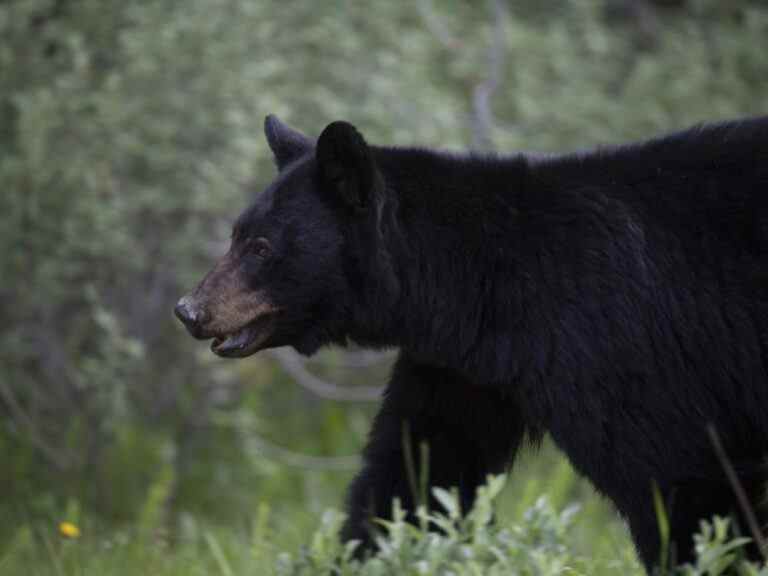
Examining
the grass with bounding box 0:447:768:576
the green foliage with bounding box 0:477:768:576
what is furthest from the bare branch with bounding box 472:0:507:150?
the green foliage with bounding box 0:477:768:576

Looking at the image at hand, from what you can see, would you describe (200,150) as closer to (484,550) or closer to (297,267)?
(297,267)

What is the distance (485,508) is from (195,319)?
1.28m

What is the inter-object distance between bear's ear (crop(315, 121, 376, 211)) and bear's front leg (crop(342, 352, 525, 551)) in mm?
588

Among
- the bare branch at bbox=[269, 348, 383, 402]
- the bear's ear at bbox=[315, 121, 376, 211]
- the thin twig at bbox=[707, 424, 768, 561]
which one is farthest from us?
the bare branch at bbox=[269, 348, 383, 402]

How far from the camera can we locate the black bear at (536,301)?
369 cm

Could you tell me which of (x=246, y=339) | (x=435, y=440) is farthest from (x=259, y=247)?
(x=435, y=440)

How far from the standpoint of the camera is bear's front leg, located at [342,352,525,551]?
416cm

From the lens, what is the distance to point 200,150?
7.21 m

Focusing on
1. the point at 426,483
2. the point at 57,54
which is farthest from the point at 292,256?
the point at 57,54

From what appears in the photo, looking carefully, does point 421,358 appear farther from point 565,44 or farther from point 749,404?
point 565,44

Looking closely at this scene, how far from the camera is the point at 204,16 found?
6770 mm

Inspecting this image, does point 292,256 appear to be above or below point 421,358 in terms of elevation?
above

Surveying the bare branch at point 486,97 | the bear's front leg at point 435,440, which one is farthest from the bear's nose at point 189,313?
the bare branch at point 486,97

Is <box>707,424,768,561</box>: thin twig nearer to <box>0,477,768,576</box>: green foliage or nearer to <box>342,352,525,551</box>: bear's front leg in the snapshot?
<box>0,477,768,576</box>: green foliage
